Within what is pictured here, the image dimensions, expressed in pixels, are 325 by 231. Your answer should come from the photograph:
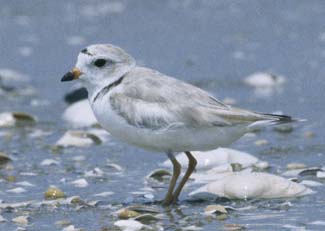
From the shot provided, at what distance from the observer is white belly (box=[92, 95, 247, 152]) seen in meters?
5.55

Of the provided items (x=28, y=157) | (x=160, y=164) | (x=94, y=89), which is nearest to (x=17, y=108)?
(x=28, y=157)

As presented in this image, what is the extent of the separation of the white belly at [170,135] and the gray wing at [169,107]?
3 cm

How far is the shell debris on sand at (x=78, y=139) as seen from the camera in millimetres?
7375

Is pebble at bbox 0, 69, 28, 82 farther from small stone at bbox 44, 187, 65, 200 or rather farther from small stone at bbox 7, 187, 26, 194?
small stone at bbox 44, 187, 65, 200

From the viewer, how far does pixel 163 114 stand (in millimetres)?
5574

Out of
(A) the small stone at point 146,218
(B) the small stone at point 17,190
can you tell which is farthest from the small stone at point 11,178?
(A) the small stone at point 146,218

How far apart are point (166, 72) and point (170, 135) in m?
4.19

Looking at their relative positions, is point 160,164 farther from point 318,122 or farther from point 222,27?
point 222,27

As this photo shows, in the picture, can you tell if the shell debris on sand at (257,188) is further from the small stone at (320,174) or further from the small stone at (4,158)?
the small stone at (4,158)

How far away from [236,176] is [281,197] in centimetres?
30

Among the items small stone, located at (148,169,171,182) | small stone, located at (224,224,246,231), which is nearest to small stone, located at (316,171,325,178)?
small stone, located at (148,169,171,182)

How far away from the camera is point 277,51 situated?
10273 millimetres

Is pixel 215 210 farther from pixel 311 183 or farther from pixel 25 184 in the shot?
pixel 25 184

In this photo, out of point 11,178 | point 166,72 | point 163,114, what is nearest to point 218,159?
point 163,114
